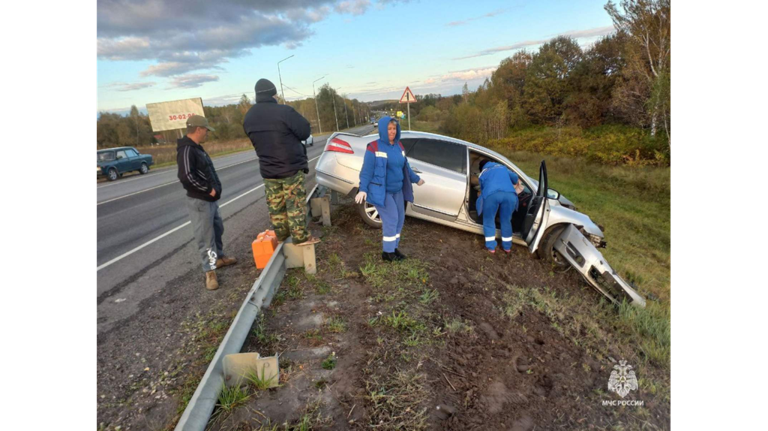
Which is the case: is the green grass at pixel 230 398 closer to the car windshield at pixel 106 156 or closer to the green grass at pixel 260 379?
the green grass at pixel 260 379

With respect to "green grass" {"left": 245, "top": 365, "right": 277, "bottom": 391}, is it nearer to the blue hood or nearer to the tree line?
the blue hood

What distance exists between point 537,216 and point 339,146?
326 cm

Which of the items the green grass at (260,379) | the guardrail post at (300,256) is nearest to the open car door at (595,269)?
the guardrail post at (300,256)

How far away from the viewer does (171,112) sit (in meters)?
30.7

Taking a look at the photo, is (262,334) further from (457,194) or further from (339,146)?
(457,194)

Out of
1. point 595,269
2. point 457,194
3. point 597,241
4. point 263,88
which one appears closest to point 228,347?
point 263,88

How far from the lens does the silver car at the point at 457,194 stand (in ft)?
17.0

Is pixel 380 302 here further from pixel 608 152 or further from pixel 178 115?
pixel 178 115

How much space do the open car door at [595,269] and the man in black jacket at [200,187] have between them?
4920mm

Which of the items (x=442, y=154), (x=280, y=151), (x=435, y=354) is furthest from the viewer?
(x=442, y=154)

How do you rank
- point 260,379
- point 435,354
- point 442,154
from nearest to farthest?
point 260,379 → point 435,354 → point 442,154

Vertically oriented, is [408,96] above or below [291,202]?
above
